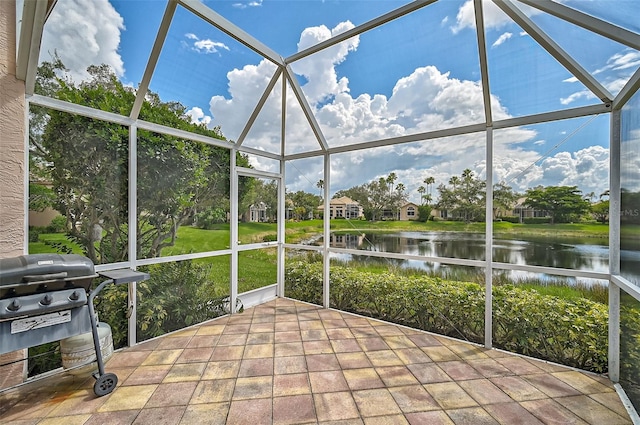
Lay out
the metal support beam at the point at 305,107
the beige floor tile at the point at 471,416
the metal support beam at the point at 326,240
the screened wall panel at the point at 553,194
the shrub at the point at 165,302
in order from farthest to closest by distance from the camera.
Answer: the metal support beam at the point at 326,240 → the metal support beam at the point at 305,107 → the shrub at the point at 165,302 → the screened wall panel at the point at 553,194 → the beige floor tile at the point at 471,416

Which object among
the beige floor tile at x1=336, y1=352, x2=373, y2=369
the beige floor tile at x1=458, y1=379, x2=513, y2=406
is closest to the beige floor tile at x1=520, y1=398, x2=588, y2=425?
the beige floor tile at x1=458, y1=379, x2=513, y2=406

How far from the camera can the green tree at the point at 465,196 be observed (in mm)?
3264

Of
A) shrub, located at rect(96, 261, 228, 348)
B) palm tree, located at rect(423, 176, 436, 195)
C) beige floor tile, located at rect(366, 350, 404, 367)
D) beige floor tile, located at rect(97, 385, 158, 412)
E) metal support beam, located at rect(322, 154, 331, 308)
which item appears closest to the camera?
beige floor tile, located at rect(97, 385, 158, 412)

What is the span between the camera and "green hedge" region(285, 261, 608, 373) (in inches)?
107

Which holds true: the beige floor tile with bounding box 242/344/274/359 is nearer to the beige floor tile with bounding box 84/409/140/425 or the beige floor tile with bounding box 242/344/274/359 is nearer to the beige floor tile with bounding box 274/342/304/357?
the beige floor tile with bounding box 274/342/304/357

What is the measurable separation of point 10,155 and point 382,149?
4.00 meters

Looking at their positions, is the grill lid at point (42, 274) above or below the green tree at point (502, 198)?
below

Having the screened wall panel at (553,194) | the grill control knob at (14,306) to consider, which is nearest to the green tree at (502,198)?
the screened wall panel at (553,194)

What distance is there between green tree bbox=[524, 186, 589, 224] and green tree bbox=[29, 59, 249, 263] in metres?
4.21

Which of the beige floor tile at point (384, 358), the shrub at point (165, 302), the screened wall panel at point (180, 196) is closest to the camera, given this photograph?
the beige floor tile at point (384, 358)

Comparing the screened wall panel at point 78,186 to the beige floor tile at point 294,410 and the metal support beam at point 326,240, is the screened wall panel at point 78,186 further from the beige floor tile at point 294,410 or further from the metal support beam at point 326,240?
the metal support beam at point 326,240

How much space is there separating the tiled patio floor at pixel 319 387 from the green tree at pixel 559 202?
5.20 ft

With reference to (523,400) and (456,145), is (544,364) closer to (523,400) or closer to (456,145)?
(523,400)

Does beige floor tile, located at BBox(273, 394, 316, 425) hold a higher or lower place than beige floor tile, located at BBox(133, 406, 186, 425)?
lower
